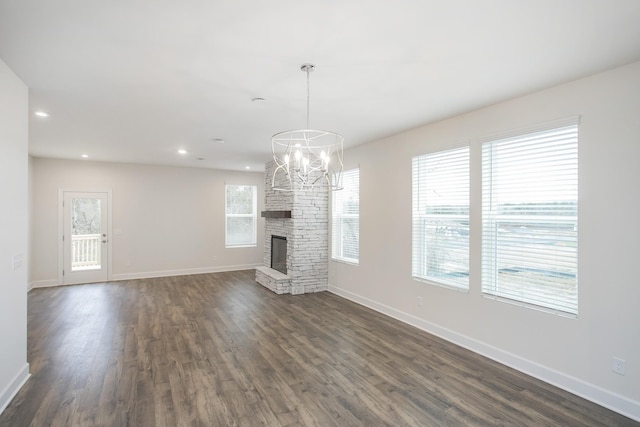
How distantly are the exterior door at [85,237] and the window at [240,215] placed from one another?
2.69m

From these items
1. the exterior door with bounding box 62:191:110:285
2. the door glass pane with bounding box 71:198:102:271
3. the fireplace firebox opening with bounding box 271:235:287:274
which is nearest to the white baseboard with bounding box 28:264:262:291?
the exterior door with bounding box 62:191:110:285

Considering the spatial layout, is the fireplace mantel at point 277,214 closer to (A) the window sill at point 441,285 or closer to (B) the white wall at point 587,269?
(A) the window sill at point 441,285

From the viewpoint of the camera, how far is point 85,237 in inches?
278

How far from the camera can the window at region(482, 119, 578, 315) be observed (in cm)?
288

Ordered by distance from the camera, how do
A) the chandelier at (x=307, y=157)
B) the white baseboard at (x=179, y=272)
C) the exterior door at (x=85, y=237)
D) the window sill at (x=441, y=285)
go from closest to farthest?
1. the chandelier at (x=307, y=157)
2. the window sill at (x=441, y=285)
3. the exterior door at (x=85, y=237)
4. the white baseboard at (x=179, y=272)

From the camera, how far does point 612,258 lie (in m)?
→ 2.60

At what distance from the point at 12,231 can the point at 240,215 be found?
6.19m

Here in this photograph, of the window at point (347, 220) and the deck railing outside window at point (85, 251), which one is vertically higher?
the window at point (347, 220)

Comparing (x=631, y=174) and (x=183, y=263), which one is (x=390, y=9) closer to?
(x=631, y=174)

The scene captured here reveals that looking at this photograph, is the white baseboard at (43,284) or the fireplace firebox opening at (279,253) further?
the fireplace firebox opening at (279,253)

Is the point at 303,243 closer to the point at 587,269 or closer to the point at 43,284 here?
the point at 587,269

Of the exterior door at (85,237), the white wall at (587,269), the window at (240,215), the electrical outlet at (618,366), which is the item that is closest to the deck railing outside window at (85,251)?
the exterior door at (85,237)

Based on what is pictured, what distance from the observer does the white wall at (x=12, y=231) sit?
250 centimetres

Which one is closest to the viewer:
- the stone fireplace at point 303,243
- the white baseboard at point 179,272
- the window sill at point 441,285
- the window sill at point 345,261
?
the window sill at point 441,285
